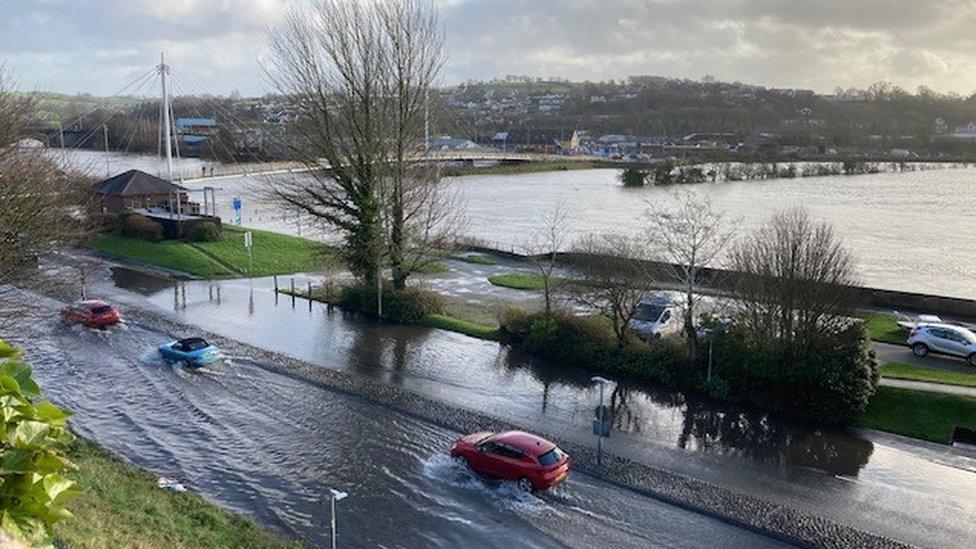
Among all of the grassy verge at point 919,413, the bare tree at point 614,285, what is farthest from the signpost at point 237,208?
the grassy verge at point 919,413

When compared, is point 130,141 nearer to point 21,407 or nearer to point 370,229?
point 370,229

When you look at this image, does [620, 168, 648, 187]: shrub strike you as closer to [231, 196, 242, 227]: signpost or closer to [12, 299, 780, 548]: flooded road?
[231, 196, 242, 227]: signpost

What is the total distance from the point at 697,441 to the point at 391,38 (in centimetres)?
2068

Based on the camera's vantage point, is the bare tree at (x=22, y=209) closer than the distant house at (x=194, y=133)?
Yes

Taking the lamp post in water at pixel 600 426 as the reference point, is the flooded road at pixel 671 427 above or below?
below

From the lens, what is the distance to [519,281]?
38281 millimetres

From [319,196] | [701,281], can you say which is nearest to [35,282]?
[319,196]

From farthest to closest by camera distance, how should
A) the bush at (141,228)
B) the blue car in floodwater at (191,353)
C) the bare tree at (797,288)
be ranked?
the bush at (141,228)
the blue car in floodwater at (191,353)
the bare tree at (797,288)

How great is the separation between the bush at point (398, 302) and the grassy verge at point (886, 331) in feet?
51.6

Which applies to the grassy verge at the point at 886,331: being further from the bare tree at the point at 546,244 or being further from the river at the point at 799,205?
the bare tree at the point at 546,244

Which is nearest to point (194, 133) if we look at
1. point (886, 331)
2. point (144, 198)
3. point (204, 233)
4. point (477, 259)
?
point (144, 198)

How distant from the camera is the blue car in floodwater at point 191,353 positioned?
24.6m

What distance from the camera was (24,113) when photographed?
23875 mm

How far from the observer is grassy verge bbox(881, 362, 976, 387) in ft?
72.4
